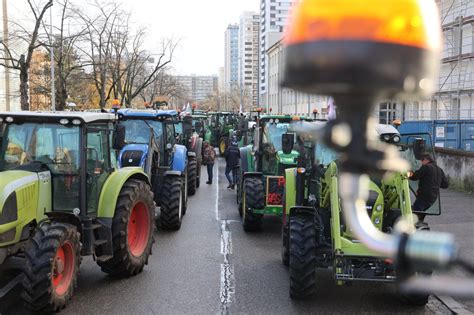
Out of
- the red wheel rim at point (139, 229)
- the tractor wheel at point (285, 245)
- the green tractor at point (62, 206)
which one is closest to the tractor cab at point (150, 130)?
the red wheel rim at point (139, 229)

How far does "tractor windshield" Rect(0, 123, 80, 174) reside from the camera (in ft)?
21.6

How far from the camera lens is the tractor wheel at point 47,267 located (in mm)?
5434

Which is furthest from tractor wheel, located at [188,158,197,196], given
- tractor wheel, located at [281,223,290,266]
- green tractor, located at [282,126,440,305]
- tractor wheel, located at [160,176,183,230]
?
green tractor, located at [282,126,440,305]

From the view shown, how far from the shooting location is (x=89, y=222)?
22.1ft

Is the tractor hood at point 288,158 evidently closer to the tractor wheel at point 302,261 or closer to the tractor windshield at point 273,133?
the tractor windshield at point 273,133

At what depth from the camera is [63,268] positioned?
5.98 metres

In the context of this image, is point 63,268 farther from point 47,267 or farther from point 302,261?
point 302,261

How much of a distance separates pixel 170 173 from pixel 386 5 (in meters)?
10.4

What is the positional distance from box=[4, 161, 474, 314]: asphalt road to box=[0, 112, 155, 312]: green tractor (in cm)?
43

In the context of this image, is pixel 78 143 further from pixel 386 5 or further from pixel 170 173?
pixel 386 5

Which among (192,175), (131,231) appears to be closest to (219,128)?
(192,175)

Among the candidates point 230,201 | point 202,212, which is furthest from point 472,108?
point 202,212

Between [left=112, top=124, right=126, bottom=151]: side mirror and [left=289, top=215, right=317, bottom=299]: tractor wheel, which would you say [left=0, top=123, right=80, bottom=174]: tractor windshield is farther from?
[left=289, top=215, right=317, bottom=299]: tractor wheel

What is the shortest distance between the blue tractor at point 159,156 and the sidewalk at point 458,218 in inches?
214
